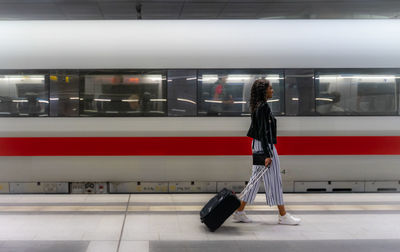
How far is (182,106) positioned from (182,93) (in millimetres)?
229

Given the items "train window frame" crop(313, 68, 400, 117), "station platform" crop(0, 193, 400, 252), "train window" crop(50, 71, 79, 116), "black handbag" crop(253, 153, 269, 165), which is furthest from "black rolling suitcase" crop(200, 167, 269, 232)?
"train window" crop(50, 71, 79, 116)

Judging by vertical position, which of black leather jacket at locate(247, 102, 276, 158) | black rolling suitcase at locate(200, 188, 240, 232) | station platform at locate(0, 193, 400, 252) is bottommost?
station platform at locate(0, 193, 400, 252)

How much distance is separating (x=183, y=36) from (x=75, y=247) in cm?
397

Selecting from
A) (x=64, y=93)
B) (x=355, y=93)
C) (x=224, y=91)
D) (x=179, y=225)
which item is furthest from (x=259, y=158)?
(x=64, y=93)

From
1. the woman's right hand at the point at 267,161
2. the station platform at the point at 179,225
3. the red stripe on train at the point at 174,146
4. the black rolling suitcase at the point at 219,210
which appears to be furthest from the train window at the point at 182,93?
the black rolling suitcase at the point at 219,210

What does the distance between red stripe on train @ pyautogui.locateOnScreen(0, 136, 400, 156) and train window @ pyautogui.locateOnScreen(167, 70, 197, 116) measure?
0.49 meters

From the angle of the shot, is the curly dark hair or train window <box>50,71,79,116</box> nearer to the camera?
the curly dark hair

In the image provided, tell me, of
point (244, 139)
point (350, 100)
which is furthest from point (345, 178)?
point (244, 139)

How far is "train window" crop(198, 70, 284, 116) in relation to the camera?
6.47m

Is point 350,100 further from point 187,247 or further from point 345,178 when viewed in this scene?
point 187,247

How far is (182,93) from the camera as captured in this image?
6461mm

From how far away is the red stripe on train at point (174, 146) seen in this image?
638cm

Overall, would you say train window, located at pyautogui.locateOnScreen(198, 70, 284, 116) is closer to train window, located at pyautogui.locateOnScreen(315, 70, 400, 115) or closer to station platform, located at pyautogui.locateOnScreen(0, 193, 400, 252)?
train window, located at pyautogui.locateOnScreen(315, 70, 400, 115)

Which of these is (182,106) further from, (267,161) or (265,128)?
(267,161)
